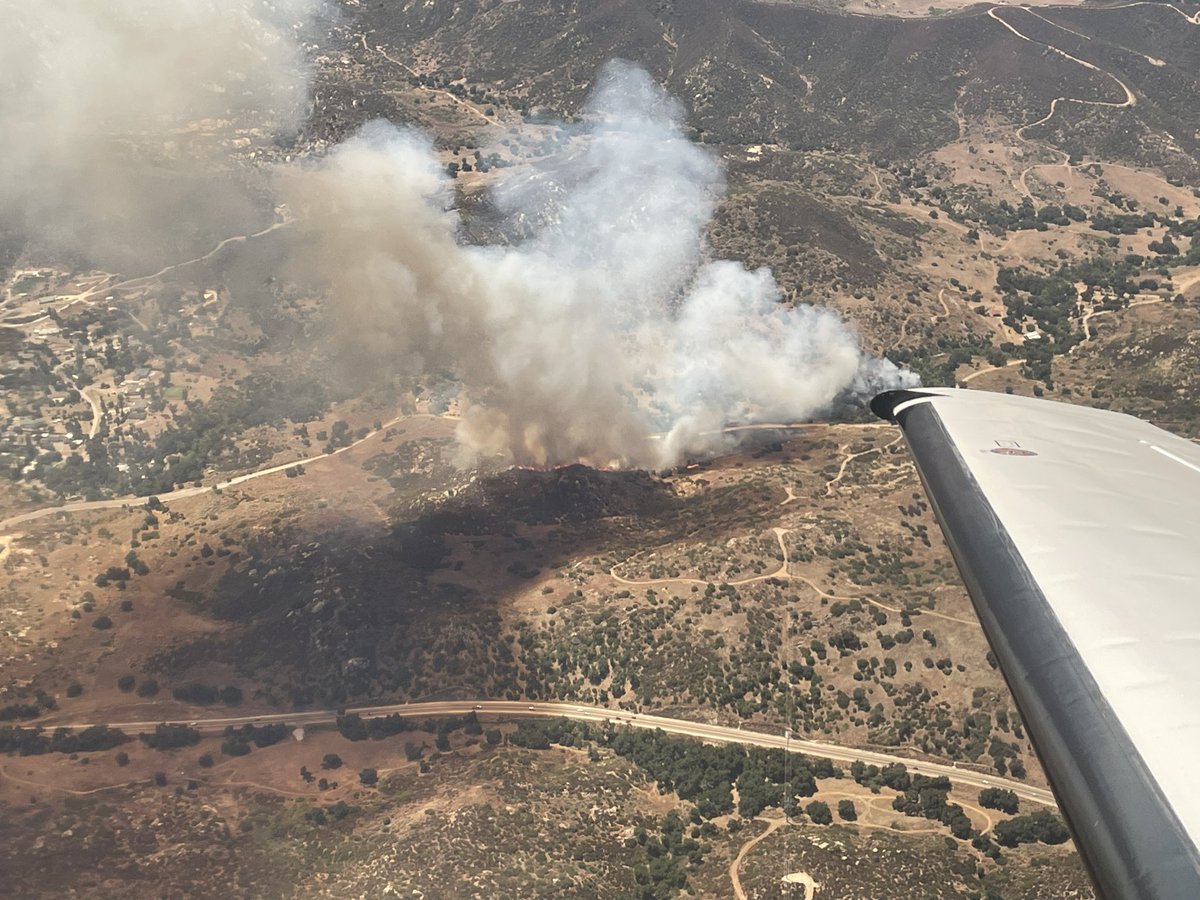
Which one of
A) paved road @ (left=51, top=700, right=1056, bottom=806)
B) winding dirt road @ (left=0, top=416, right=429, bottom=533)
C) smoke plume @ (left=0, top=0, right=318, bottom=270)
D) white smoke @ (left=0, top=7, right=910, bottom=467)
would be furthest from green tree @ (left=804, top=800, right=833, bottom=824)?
smoke plume @ (left=0, top=0, right=318, bottom=270)

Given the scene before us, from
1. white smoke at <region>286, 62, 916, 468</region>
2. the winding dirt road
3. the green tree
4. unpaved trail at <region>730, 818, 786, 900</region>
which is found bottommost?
the winding dirt road

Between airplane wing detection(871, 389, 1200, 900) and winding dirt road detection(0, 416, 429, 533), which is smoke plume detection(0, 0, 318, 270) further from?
airplane wing detection(871, 389, 1200, 900)

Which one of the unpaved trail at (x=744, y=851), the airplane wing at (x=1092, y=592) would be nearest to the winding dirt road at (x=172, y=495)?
the unpaved trail at (x=744, y=851)

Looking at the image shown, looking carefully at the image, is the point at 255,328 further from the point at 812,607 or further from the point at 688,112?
the point at 688,112

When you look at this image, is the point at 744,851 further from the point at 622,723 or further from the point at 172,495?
the point at 172,495

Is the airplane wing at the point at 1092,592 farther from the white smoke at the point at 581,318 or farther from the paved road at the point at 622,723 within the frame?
the white smoke at the point at 581,318
